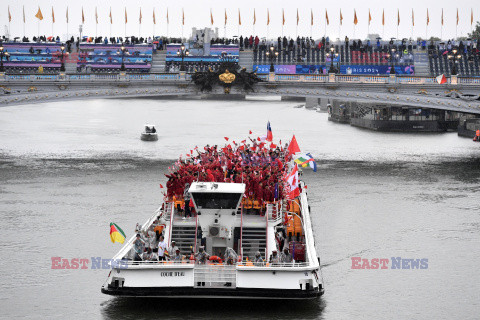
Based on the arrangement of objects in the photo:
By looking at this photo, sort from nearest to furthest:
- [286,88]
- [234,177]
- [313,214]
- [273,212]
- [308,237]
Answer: [308,237]
[273,212]
[234,177]
[313,214]
[286,88]

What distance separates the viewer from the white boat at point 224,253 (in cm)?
3019

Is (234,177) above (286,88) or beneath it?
beneath

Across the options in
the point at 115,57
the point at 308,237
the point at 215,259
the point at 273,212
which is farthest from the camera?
the point at 115,57

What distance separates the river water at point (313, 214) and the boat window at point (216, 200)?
3784 mm

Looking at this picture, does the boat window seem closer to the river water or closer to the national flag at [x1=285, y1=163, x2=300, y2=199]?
the river water

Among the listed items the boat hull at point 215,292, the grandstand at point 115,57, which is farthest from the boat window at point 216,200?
the grandstand at point 115,57

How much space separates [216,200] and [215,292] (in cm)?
441

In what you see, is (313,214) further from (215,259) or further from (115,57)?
(115,57)

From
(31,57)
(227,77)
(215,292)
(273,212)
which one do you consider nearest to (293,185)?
(273,212)

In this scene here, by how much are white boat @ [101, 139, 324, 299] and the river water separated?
151 centimetres

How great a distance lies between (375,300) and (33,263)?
48.1 feet

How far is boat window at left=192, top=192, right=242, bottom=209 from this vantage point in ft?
109

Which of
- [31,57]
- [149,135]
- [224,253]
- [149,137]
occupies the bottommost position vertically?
[149,137]

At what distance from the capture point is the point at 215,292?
1193 inches
